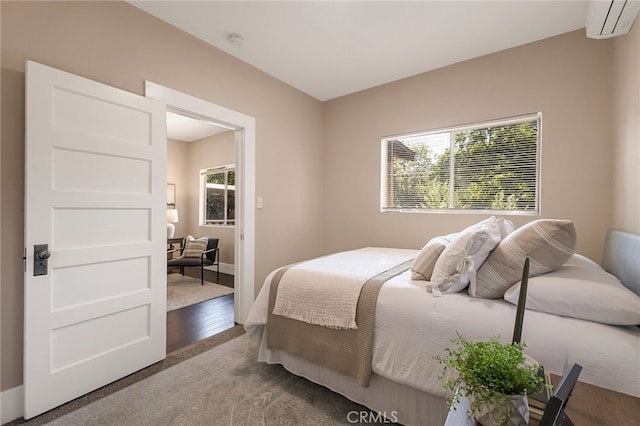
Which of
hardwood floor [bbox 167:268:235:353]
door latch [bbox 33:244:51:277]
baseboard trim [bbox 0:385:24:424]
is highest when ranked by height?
door latch [bbox 33:244:51:277]

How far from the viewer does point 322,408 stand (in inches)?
67.2

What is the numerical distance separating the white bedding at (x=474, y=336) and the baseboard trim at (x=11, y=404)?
6.92 ft

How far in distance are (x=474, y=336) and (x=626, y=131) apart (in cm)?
191

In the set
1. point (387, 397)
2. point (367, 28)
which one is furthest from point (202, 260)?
point (367, 28)

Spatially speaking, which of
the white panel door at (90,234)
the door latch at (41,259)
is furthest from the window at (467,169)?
the door latch at (41,259)

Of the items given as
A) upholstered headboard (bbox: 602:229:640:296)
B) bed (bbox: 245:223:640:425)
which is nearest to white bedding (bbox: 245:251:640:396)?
bed (bbox: 245:223:640:425)

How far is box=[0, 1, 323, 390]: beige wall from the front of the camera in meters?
1.62

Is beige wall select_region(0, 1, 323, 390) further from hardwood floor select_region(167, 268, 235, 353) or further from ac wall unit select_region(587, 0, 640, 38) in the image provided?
ac wall unit select_region(587, 0, 640, 38)

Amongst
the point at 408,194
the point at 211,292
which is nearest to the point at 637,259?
the point at 408,194

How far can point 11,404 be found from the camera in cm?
162

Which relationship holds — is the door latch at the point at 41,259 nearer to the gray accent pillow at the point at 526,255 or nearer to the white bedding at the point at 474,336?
the white bedding at the point at 474,336

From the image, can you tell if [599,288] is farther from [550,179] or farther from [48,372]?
[48,372]

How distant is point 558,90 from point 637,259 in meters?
1.70

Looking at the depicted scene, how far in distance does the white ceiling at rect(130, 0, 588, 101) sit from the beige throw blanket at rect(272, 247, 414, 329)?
78.6 inches
